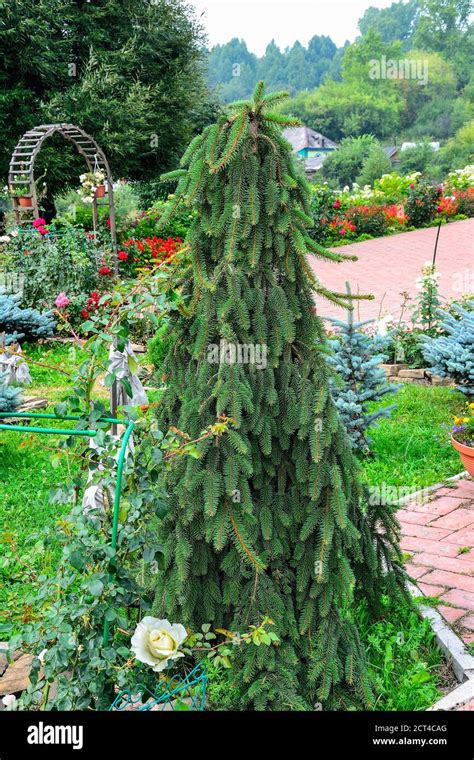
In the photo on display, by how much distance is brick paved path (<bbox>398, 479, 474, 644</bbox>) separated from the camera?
3.89m

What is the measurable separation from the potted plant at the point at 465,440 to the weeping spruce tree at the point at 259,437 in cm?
269

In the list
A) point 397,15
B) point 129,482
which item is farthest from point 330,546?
point 397,15

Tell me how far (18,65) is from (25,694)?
15693mm

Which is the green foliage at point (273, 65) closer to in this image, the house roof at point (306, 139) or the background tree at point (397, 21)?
the background tree at point (397, 21)

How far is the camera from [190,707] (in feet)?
8.89

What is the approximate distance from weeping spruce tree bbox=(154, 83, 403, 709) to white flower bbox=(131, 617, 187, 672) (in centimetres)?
42

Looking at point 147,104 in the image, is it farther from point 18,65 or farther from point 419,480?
point 419,480

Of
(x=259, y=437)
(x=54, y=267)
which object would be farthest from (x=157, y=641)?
(x=54, y=267)

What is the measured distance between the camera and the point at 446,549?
4551 mm

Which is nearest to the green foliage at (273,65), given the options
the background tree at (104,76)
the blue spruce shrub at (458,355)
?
the background tree at (104,76)

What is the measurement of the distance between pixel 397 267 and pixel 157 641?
1369 cm

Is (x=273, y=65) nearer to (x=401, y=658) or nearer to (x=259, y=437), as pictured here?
(x=401, y=658)

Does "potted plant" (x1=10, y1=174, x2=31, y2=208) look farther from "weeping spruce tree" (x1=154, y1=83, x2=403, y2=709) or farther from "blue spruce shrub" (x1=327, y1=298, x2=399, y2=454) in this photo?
"weeping spruce tree" (x1=154, y1=83, x2=403, y2=709)

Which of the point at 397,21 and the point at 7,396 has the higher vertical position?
the point at 397,21
